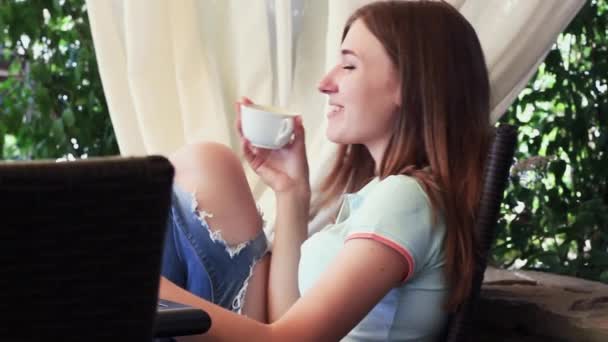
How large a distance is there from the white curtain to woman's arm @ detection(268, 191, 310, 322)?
18cm

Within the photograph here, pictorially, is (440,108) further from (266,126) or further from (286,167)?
(286,167)

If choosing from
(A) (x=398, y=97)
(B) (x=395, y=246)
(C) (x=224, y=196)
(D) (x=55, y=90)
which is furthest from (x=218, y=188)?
(D) (x=55, y=90)

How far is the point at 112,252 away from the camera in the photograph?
0.65 metres

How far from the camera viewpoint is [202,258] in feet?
5.55

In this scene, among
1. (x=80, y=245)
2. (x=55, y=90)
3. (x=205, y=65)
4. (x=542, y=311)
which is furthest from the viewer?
(x=55, y=90)

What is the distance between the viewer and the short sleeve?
4.31 feet

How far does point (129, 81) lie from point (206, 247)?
53 cm

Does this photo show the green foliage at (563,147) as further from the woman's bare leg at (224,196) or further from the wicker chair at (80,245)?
the wicker chair at (80,245)

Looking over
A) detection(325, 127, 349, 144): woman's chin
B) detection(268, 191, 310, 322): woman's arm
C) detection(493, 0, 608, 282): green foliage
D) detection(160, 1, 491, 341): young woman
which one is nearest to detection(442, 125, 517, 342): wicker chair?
detection(160, 1, 491, 341): young woman

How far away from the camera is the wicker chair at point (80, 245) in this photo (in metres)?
0.62

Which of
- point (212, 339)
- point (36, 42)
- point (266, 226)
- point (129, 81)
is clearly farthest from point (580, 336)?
point (36, 42)

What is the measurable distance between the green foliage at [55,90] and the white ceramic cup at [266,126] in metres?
1.03

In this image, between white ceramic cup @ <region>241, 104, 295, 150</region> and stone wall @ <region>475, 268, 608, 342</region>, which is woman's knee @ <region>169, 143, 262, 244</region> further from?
stone wall @ <region>475, 268, 608, 342</region>

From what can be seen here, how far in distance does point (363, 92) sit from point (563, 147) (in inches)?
43.6
